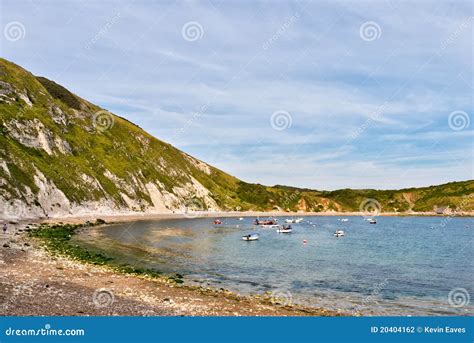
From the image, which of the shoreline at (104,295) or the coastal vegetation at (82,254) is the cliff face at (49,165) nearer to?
the coastal vegetation at (82,254)

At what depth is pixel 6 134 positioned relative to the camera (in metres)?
129

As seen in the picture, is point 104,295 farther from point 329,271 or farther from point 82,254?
point 329,271

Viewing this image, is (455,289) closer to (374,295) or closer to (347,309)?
(374,295)

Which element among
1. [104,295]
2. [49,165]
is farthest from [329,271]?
[49,165]

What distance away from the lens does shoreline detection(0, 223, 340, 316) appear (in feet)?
85.4

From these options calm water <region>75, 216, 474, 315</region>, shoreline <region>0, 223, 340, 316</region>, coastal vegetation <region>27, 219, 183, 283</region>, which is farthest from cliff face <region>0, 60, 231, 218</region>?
shoreline <region>0, 223, 340, 316</region>

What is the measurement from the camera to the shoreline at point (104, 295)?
26031 mm

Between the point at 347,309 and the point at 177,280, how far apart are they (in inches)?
727

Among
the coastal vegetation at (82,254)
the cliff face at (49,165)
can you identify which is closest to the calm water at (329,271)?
the coastal vegetation at (82,254)

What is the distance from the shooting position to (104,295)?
3194 centimetres

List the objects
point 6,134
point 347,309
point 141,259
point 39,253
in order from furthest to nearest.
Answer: point 6,134 → point 141,259 → point 39,253 → point 347,309

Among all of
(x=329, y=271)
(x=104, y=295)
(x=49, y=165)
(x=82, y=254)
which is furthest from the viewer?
(x=49, y=165)

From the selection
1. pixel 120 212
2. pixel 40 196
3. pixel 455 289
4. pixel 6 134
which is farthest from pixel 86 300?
pixel 120 212

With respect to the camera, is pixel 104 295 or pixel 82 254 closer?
pixel 104 295
